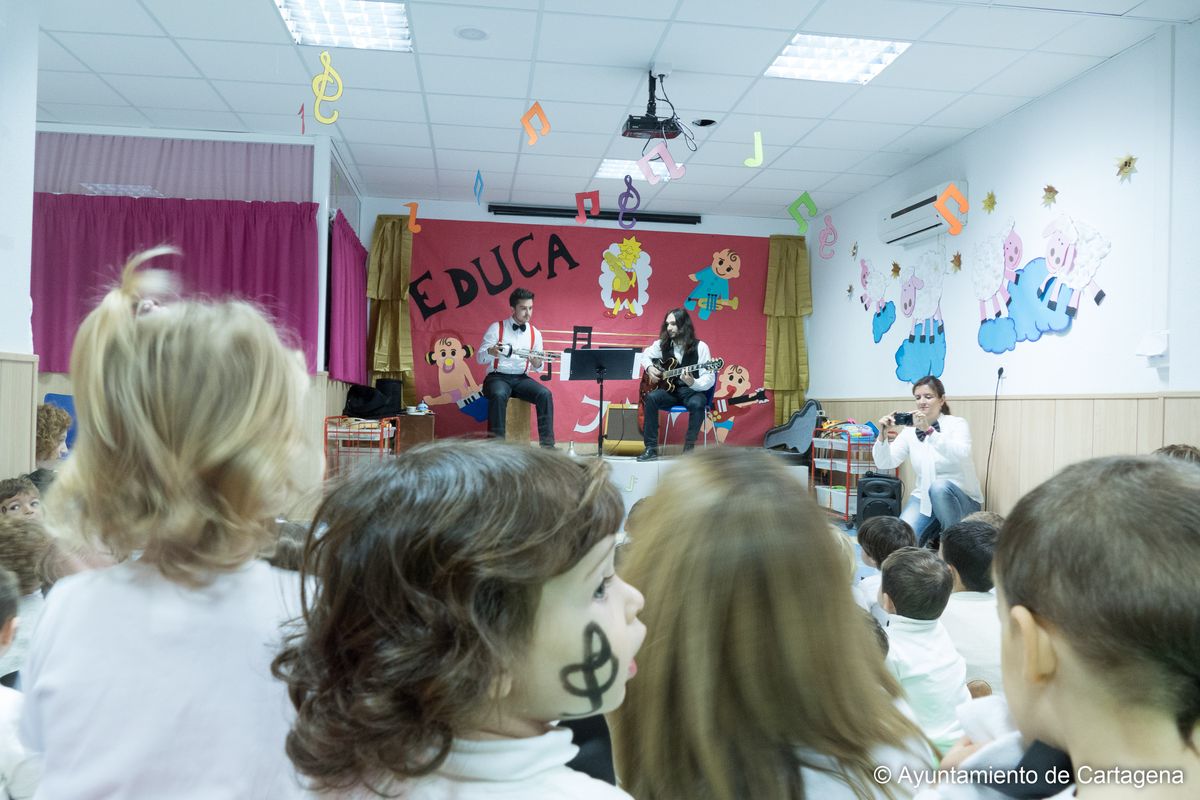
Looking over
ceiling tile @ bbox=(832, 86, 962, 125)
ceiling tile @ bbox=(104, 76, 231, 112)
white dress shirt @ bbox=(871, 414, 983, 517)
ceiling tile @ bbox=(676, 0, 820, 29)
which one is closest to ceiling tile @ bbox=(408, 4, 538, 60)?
ceiling tile @ bbox=(676, 0, 820, 29)

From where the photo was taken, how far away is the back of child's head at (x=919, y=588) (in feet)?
5.28

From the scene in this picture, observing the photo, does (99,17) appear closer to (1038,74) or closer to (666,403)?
(666,403)

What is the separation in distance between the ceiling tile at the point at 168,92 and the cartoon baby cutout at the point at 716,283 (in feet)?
13.0

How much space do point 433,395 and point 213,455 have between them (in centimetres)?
623

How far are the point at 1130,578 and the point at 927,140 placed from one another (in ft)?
17.5

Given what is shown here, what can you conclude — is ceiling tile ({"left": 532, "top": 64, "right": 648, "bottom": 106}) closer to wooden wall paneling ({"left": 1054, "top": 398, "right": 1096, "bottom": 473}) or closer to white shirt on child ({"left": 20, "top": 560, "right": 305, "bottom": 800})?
wooden wall paneling ({"left": 1054, "top": 398, "right": 1096, "bottom": 473})

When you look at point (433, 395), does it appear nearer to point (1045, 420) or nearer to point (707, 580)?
point (1045, 420)

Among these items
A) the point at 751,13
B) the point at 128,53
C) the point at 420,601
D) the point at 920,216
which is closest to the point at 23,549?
the point at 420,601

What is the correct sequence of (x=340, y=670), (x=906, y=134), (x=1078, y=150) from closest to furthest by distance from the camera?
1. (x=340, y=670)
2. (x=1078, y=150)
3. (x=906, y=134)

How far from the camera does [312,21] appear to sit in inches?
155

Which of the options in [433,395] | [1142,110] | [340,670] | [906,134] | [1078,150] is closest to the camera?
[340,670]

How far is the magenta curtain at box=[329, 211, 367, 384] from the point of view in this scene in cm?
550

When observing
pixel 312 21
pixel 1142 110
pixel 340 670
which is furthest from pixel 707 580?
pixel 1142 110

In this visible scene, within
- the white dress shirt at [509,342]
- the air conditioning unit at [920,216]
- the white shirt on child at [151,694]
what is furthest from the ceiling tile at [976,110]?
the white shirt on child at [151,694]
